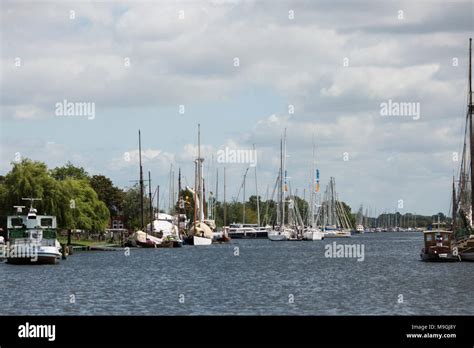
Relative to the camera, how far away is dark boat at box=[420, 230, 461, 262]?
105500 mm

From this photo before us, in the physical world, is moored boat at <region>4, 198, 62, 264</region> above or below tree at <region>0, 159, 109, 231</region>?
below

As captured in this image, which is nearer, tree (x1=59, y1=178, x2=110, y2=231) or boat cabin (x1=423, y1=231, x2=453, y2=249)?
boat cabin (x1=423, y1=231, x2=453, y2=249)

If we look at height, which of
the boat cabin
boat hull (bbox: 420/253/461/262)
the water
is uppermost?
the boat cabin

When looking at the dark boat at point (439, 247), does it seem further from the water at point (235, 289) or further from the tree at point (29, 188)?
the tree at point (29, 188)

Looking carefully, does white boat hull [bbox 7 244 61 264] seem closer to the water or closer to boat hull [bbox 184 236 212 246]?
the water

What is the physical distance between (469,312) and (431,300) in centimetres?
784

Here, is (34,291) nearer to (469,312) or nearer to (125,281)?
(125,281)

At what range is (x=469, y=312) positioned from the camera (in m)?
56.9

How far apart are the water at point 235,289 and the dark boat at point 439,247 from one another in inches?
44.2

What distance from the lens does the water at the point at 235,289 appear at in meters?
58.4

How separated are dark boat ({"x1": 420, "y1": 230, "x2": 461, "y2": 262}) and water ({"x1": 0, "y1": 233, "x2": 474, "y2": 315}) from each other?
112 cm

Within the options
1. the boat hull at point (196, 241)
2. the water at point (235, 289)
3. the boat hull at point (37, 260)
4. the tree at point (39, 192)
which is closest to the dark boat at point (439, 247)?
the water at point (235, 289)

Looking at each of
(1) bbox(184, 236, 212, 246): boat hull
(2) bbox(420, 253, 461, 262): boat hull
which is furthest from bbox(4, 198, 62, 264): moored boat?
(1) bbox(184, 236, 212, 246): boat hull
